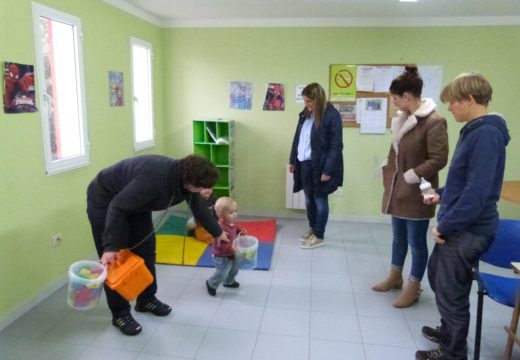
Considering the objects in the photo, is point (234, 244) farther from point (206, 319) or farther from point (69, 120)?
point (69, 120)

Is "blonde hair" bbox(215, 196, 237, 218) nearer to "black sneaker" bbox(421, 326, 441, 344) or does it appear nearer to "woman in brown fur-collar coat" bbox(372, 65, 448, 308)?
"woman in brown fur-collar coat" bbox(372, 65, 448, 308)

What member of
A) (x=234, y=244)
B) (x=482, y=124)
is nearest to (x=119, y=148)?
(x=234, y=244)

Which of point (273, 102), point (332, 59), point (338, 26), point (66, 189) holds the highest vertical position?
point (338, 26)

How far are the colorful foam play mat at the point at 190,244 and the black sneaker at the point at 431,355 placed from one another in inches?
54.5

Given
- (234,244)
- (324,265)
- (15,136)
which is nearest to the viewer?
Answer: (15,136)

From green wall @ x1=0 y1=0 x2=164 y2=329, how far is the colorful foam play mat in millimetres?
655

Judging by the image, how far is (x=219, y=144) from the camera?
438cm

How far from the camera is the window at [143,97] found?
13.4 feet

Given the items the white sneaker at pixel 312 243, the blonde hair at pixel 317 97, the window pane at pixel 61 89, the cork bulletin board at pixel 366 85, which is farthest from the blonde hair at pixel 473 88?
the cork bulletin board at pixel 366 85

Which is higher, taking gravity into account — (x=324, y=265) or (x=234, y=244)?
(x=234, y=244)

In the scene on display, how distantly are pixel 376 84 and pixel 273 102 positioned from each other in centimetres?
113

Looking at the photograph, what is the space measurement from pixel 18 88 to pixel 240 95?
8.20 feet

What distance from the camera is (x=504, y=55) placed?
13.3ft

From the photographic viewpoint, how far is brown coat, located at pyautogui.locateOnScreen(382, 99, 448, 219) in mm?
2268
